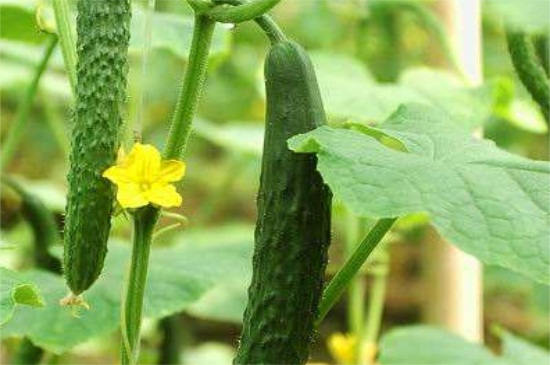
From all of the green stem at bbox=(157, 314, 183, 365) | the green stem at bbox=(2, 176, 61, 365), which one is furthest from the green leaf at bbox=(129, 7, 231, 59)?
the green stem at bbox=(157, 314, 183, 365)

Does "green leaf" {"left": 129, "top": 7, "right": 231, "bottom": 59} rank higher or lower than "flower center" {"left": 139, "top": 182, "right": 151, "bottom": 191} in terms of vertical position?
higher

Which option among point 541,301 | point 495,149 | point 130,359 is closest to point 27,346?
point 130,359

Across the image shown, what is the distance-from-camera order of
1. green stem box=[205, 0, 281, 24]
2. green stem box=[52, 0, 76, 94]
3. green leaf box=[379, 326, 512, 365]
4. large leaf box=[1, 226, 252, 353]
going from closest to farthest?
green stem box=[205, 0, 281, 24] → green stem box=[52, 0, 76, 94] → large leaf box=[1, 226, 252, 353] → green leaf box=[379, 326, 512, 365]

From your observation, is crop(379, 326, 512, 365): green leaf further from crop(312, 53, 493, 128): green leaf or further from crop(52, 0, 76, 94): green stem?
crop(52, 0, 76, 94): green stem

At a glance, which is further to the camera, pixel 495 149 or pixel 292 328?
pixel 495 149

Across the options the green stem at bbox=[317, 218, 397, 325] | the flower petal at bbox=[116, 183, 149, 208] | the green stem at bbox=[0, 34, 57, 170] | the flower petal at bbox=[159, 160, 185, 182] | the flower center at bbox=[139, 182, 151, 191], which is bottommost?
the green stem at bbox=[317, 218, 397, 325]

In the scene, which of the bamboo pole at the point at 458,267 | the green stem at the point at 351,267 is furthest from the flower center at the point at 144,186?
the bamboo pole at the point at 458,267

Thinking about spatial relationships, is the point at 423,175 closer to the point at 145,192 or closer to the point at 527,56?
the point at 145,192
